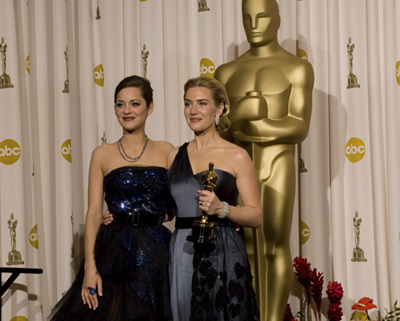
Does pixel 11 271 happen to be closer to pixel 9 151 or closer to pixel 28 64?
pixel 9 151

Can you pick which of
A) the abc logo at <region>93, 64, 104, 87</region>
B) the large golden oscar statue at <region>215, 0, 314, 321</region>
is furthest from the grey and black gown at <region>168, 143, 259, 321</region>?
the abc logo at <region>93, 64, 104, 87</region>

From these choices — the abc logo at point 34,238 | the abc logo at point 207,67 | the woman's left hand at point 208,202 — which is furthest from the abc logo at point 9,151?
the woman's left hand at point 208,202

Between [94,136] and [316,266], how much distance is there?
4.69 ft

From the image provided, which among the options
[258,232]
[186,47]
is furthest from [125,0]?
[258,232]

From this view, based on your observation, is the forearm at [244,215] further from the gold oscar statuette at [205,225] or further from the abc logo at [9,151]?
the abc logo at [9,151]

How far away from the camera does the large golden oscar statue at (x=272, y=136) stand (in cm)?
275

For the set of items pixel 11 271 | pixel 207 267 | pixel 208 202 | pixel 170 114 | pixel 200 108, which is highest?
pixel 170 114

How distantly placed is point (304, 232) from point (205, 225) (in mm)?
1469

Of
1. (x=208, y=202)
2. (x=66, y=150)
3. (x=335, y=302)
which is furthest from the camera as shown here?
(x=66, y=150)

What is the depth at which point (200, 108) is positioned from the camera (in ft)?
A: 7.17

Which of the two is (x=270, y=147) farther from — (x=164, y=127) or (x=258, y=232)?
(x=164, y=127)

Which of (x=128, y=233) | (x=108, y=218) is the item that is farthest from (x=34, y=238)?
(x=128, y=233)

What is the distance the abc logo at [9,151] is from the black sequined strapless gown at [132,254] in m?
1.16

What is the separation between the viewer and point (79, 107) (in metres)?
3.68
